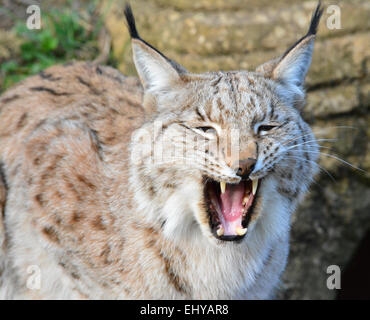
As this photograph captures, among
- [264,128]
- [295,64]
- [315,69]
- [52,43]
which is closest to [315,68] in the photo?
[315,69]

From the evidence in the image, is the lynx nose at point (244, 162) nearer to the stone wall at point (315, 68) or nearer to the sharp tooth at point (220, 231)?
the sharp tooth at point (220, 231)

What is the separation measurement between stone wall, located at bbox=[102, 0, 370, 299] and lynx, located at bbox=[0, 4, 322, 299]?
4.24 feet

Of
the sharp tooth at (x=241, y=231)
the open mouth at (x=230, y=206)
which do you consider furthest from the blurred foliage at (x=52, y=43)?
the sharp tooth at (x=241, y=231)

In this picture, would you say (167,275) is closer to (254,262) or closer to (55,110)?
(254,262)

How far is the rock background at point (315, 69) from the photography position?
4.74 m

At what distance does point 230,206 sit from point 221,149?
332 mm

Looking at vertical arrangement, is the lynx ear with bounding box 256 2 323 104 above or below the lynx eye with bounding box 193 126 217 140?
above

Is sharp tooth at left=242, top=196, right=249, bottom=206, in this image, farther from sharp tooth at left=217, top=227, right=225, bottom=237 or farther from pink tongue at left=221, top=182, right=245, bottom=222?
sharp tooth at left=217, top=227, right=225, bottom=237

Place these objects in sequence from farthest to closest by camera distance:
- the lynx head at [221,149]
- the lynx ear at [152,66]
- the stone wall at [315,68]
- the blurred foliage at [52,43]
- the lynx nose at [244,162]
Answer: the blurred foliage at [52,43]
the stone wall at [315,68]
the lynx ear at [152,66]
the lynx head at [221,149]
the lynx nose at [244,162]

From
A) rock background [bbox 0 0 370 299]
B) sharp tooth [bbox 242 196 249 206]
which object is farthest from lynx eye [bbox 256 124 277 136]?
rock background [bbox 0 0 370 299]

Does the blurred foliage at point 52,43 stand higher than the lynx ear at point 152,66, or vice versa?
the blurred foliage at point 52,43

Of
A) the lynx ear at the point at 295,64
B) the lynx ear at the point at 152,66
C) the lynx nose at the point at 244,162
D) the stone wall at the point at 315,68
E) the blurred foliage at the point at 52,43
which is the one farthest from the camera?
the blurred foliage at the point at 52,43

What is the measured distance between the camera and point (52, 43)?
223 inches

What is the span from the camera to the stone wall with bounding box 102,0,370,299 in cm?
474
